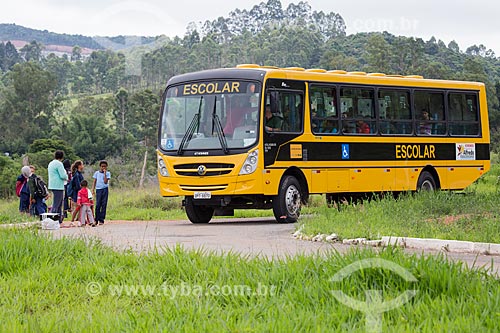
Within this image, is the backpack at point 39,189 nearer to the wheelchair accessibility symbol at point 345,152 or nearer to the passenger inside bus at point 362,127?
the wheelchair accessibility symbol at point 345,152

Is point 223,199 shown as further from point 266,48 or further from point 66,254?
point 266,48

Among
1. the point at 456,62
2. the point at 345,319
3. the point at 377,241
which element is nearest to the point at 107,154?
the point at 456,62

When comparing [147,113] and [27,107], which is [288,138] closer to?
[147,113]

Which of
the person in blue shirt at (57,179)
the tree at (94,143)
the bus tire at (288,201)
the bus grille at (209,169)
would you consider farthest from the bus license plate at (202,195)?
the tree at (94,143)

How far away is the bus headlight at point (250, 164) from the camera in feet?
61.5

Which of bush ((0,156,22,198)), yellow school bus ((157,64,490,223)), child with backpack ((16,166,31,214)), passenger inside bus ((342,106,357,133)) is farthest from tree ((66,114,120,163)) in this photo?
passenger inside bus ((342,106,357,133))

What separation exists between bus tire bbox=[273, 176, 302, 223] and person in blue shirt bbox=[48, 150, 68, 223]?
468 cm

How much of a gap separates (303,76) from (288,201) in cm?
298

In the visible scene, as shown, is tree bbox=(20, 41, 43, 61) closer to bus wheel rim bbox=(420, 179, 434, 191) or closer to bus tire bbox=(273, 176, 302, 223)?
bus wheel rim bbox=(420, 179, 434, 191)

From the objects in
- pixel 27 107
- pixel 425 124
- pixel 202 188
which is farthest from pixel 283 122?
pixel 27 107

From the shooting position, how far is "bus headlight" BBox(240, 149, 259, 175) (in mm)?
18750

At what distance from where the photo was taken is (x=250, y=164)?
18.8 meters

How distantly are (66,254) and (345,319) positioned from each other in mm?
4855

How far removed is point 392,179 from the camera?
2312 cm
